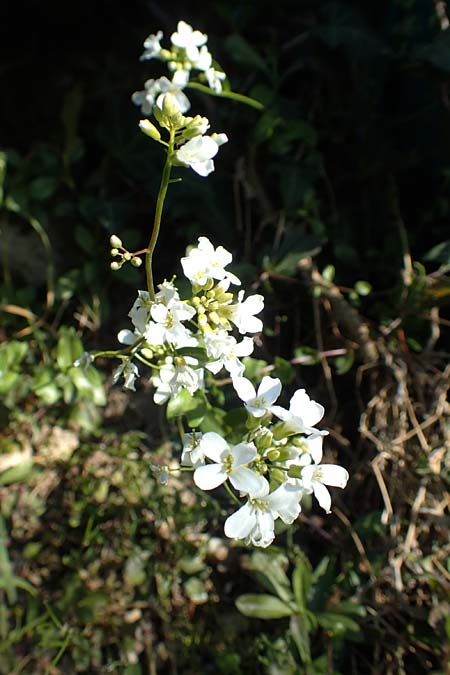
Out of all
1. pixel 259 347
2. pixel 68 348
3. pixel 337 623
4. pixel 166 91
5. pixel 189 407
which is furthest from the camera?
pixel 259 347

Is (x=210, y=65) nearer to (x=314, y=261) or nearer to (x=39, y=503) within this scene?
(x=314, y=261)

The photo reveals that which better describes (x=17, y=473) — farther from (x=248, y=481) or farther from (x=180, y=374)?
(x=248, y=481)

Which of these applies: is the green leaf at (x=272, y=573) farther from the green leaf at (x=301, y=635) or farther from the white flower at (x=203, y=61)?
the white flower at (x=203, y=61)

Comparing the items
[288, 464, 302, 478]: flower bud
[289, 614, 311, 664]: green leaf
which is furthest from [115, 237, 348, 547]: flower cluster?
[289, 614, 311, 664]: green leaf

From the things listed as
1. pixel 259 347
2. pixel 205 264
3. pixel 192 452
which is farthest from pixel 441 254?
pixel 192 452

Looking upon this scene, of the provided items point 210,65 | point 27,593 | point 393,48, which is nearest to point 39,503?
point 27,593

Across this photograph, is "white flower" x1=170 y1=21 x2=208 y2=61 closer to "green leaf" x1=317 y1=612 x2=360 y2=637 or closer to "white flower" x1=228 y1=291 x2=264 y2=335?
"white flower" x1=228 y1=291 x2=264 y2=335
